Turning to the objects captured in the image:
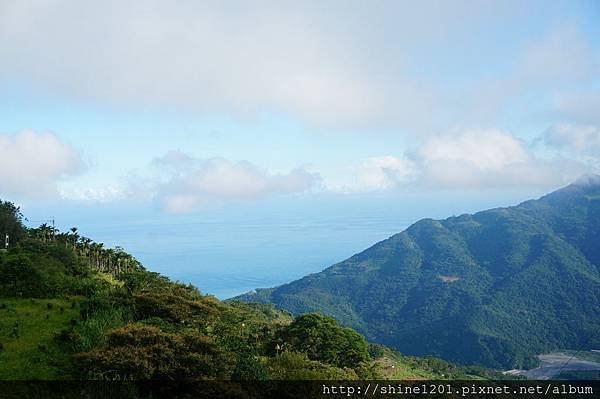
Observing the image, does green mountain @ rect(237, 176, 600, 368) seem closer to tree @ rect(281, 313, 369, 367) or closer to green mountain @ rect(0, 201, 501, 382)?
tree @ rect(281, 313, 369, 367)

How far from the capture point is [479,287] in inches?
5315

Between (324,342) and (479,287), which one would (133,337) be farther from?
(479,287)

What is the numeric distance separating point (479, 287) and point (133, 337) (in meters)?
134

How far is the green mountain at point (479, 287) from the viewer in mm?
100875

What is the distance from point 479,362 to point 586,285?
48.3 meters

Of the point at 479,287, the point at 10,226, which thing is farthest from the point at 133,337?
the point at 479,287

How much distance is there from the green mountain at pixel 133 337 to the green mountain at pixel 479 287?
72591 mm

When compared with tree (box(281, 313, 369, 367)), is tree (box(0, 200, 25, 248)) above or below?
above

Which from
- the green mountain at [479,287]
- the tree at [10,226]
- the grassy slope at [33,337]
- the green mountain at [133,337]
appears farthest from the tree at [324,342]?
the green mountain at [479,287]

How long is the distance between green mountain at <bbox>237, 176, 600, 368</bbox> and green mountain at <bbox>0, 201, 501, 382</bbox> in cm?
7259

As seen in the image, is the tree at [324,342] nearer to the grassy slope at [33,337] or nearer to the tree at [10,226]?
the grassy slope at [33,337]

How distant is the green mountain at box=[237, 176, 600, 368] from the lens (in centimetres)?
10088

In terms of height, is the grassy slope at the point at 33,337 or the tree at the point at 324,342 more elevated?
the grassy slope at the point at 33,337

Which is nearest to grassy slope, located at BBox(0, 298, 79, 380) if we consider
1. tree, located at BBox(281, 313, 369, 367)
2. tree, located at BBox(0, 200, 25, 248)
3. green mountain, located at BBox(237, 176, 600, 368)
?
tree, located at BBox(281, 313, 369, 367)
